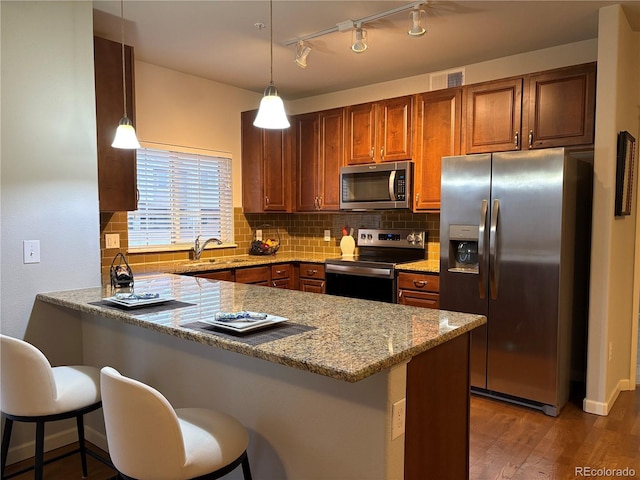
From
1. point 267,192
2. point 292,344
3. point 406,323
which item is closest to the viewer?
point 292,344

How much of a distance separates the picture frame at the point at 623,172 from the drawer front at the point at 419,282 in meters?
1.29

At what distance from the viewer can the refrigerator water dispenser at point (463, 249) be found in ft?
10.9

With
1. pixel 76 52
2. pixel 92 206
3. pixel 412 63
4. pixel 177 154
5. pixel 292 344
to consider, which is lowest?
pixel 292 344

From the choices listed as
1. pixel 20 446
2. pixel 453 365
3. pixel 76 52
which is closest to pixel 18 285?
pixel 20 446

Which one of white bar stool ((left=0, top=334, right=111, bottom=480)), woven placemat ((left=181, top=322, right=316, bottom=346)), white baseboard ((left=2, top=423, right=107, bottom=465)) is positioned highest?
woven placemat ((left=181, top=322, right=316, bottom=346))

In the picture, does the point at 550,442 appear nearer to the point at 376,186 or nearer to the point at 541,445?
the point at 541,445

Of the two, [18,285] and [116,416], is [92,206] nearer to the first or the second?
[18,285]

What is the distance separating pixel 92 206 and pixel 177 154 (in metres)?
1.77

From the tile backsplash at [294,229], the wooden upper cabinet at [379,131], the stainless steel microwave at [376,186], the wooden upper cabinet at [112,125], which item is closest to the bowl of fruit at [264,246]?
the tile backsplash at [294,229]

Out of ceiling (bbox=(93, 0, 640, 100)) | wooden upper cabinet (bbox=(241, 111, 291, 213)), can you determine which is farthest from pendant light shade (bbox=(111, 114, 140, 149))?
wooden upper cabinet (bbox=(241, 111, 291, 213))

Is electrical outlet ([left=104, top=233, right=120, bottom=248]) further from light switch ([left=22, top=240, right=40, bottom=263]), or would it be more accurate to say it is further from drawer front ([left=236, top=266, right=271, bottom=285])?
light switch ([left=22, top=240, right=40, bottom=263])

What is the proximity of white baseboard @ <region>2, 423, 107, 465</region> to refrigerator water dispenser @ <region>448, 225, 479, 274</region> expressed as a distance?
2469 millimetres

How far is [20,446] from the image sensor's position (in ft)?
8.12

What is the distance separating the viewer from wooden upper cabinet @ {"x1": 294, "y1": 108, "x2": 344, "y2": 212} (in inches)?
180
